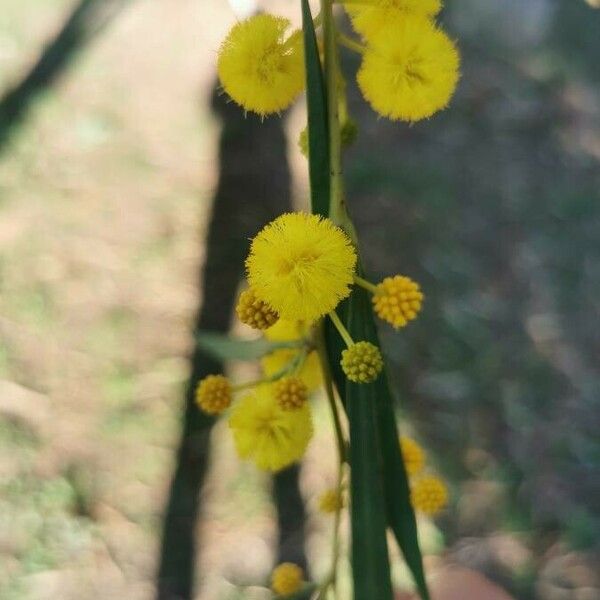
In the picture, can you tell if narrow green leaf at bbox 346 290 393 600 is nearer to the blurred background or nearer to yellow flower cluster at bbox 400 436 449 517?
yellow flower cluster at bbox 400 436 449 517

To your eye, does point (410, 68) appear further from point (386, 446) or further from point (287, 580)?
point (287, 580)

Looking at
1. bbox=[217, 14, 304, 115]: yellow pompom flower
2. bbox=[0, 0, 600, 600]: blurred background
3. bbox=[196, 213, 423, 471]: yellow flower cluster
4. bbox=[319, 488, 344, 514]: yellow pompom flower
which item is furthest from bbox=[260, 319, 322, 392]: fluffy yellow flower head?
bbox=[0, 0, 600, 600]: blurred background

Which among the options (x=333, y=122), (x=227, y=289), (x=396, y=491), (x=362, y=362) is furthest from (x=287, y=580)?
(x=227, y=289)

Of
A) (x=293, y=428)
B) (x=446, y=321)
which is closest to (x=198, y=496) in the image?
(x=446, y=321)

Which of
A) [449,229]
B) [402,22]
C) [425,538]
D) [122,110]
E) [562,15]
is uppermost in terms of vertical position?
[562,15]

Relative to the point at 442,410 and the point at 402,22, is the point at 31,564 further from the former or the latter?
the point at 402,22
